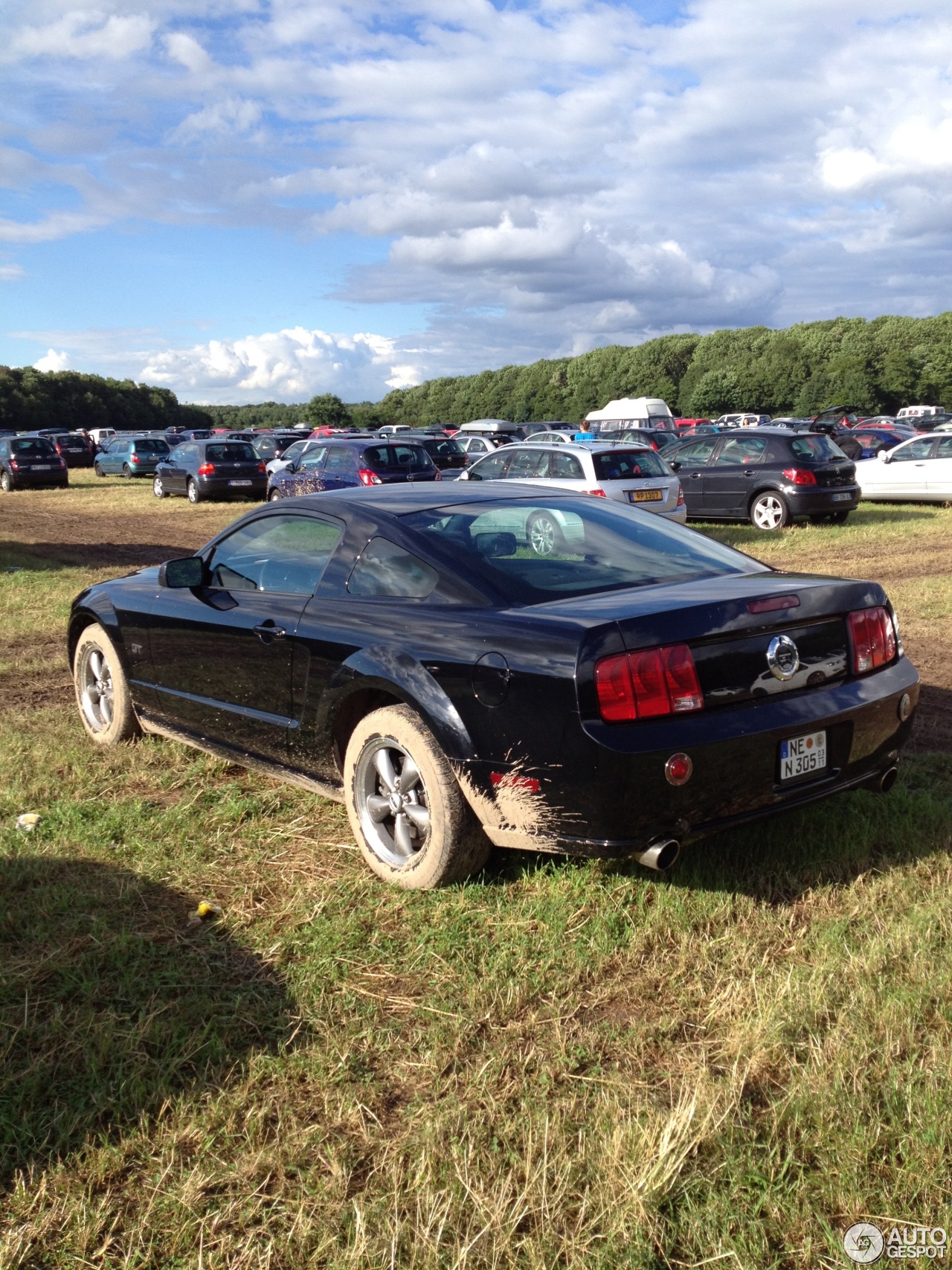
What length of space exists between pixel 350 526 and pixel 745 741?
188cm

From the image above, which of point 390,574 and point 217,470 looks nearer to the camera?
point 390,574

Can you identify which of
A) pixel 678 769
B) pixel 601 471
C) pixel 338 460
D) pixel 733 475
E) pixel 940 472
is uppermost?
pixel 338 460

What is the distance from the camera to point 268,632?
4738mm

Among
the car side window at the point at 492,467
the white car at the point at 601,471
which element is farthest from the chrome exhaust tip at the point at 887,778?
the car side window at the point at 492,467

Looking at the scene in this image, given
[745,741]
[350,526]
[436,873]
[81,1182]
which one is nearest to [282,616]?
[350,526]

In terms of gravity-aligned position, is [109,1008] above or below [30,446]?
below

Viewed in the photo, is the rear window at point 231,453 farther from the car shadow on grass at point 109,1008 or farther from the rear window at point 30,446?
the car shadow on grass at point 109,1008

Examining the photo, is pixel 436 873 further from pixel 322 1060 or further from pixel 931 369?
pixel 931 369

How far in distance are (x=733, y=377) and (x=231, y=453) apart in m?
79.3

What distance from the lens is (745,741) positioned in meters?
3.61

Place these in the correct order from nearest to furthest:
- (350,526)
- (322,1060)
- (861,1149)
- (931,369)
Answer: (861,1149), (322,1060), (350,526), (931,369)

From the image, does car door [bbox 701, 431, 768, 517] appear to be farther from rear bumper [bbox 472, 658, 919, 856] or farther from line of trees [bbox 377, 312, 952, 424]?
line of trees [bbox 377, 312, 952, 424]

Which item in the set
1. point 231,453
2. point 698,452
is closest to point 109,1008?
point 698,452

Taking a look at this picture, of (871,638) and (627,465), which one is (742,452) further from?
(871,638)
